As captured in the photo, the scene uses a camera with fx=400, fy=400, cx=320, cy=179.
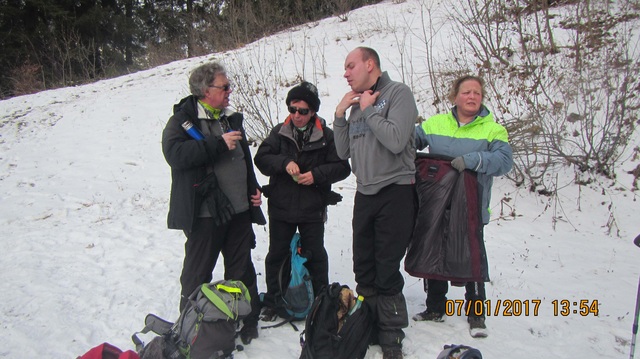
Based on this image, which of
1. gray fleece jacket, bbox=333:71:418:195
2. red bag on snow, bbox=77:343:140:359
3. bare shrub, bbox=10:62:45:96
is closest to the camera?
red bag on snow, bbox=77:343:140:359

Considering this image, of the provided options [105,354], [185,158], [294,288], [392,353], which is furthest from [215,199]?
[392,353]

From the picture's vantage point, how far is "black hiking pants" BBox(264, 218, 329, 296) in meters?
3.18

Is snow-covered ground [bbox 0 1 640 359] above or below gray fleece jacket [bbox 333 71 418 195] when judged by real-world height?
below

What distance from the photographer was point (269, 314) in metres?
3.28

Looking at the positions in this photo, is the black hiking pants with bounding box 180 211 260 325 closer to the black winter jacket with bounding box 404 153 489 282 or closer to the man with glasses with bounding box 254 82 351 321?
the man with glasses with bounding box 254 82 351 321

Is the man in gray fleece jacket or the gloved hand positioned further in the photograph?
the gloved hand

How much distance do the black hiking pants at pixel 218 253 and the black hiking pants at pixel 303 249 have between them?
18 centimetres

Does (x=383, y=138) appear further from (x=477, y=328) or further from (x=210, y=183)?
(x=477, y=328)

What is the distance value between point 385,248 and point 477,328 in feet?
3.39

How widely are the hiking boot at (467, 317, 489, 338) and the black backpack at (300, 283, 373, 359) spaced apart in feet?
2.75

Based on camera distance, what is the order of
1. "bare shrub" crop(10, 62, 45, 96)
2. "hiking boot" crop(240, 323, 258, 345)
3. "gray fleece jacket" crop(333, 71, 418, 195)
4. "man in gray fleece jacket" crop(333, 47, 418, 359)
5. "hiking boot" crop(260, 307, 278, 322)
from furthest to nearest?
1. "bare shrub" crop(10, 62, 45, 96)
2. "hiking boot" crop(260, 307, 278, 322)
3. "hiking boot" crop(240, 323, 258, 345)
4. "man in gray fleece jacket" crop(333, 47, 418, 359)
5. "gray fleece jacket" crop(333, 71, 418, 195)

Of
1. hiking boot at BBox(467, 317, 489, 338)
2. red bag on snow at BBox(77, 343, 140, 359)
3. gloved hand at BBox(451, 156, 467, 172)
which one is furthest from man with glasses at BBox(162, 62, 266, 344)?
hiking boot at BBox(467, 317, 489, 338)

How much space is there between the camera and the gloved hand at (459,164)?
2.72m
